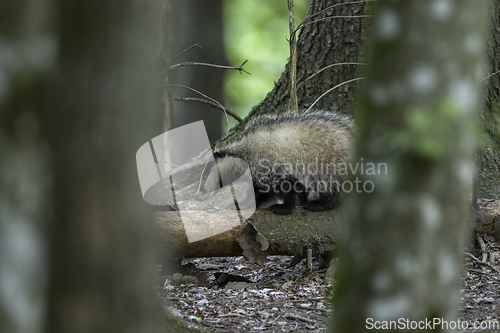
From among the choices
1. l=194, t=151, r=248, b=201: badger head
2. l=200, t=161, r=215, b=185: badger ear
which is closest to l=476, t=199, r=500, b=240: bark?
l=194, t=151, r=248, b=201: badger head

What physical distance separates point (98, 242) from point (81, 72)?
0.36 meters

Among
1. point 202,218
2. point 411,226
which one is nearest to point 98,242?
point 411,226

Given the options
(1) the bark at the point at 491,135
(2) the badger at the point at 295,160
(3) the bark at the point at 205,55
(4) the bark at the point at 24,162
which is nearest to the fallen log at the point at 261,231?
(2) the badger at the point at 295,160

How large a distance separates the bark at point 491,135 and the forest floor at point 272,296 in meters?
0.95

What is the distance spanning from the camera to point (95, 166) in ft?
2.79

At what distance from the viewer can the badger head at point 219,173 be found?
486 centimetres

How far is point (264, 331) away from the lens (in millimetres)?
2678

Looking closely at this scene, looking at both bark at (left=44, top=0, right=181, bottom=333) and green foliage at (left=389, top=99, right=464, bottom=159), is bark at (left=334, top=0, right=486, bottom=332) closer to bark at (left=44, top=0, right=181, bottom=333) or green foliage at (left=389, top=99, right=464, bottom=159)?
green foliage at (left=389, top=99, right=464, bottom=159)

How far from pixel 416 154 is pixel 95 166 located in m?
0.77

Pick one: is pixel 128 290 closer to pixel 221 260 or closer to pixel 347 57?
pixel 221 260

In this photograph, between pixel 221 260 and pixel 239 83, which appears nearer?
pixel 221 260

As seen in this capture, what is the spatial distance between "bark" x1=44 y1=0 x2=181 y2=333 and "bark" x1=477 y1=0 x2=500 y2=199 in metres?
4.74

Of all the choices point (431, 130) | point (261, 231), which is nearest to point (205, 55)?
point (261, 231)

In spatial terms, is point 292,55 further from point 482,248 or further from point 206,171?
point 482,248
